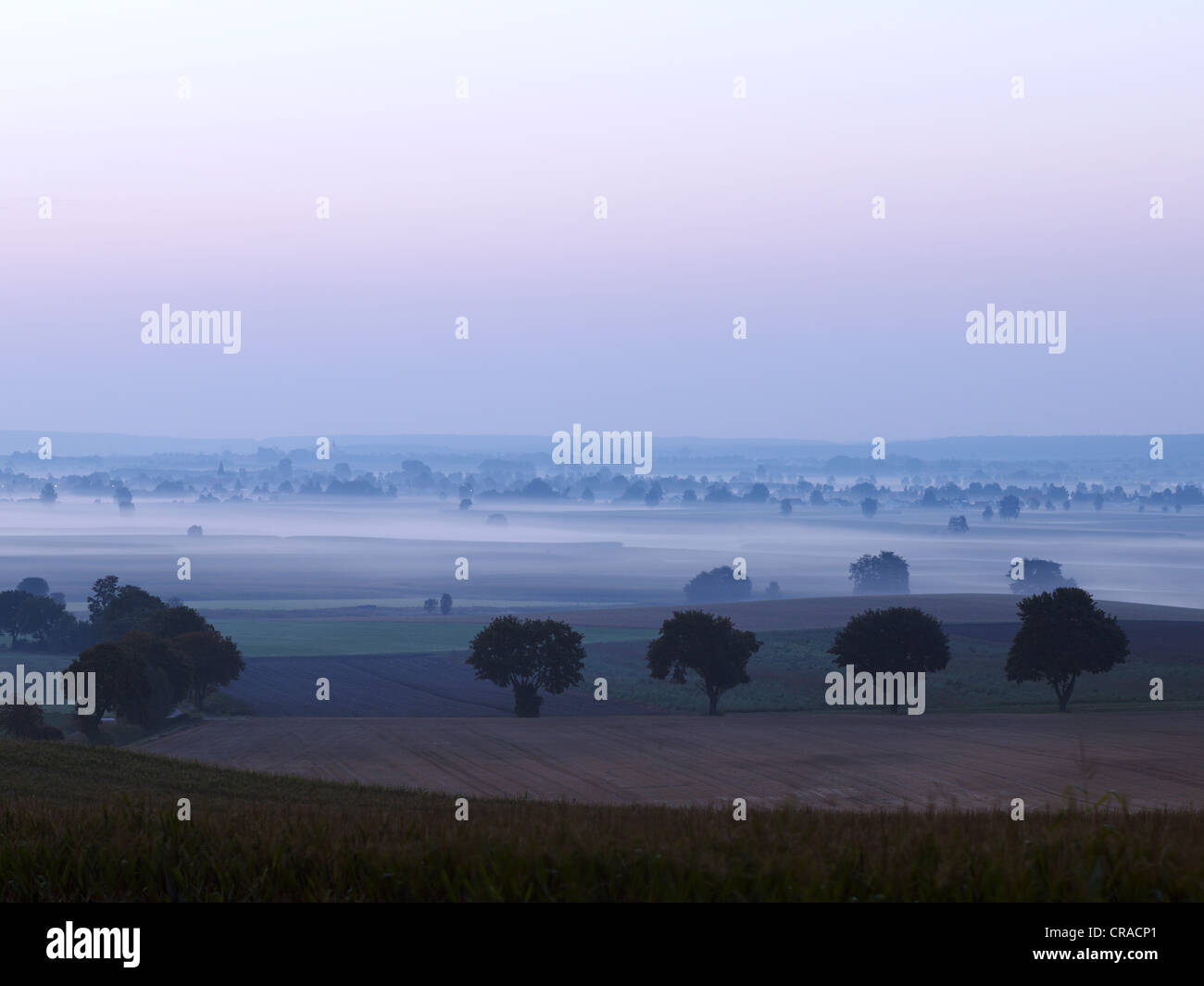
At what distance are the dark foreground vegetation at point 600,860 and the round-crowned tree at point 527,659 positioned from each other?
79933 mm

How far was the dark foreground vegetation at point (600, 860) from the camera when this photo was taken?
8.31 m

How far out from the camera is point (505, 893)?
8.52 metres

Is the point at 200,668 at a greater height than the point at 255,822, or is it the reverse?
the point at 255,822

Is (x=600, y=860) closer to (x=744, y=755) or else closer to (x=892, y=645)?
(x=744, y=755)

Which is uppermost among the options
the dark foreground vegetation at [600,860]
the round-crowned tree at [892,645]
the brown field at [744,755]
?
the dark foreground vegetation at [600,860]

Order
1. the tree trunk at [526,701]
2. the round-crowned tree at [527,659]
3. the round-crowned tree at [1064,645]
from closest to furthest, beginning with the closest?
1. the round-crowned tree at [1064,645]
2. the tree trunk at [526,701]
3. the round-crowned tree at [527,659]

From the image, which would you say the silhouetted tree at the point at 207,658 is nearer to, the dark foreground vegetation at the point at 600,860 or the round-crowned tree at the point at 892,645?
the round-crowned tree at the point at 892,645

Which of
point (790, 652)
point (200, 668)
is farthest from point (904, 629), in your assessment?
point (200, 668)

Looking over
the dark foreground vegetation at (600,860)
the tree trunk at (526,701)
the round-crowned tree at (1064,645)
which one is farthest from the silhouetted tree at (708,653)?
the dark foreground vegetation at (600,860)

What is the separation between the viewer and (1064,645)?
8344 cm

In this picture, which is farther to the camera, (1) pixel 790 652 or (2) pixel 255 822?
(1) pixel 790 652
